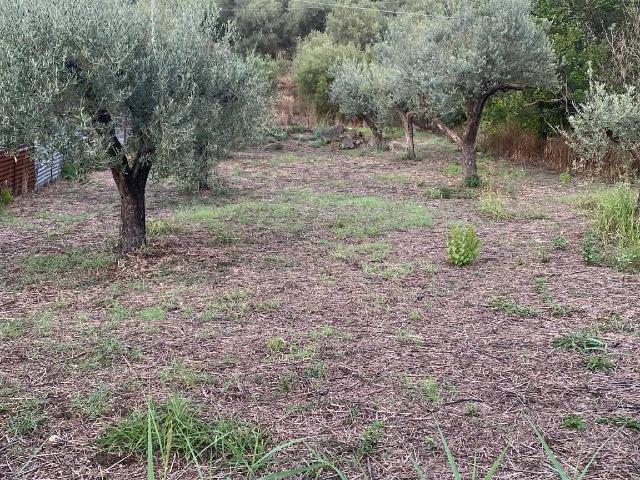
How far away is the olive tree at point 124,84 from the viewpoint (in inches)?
209

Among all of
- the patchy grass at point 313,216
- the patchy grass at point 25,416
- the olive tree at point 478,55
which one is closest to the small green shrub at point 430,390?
the patchy grass at point 25,416

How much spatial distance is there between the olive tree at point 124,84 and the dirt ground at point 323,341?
1208 mm

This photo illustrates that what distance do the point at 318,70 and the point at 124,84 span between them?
18.0 meters

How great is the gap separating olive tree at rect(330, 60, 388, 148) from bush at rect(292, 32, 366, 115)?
3.54m

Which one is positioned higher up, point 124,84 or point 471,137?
point 124,84

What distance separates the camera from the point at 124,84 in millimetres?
5711

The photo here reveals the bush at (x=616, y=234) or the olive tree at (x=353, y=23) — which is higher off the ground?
the olive tree at (x=353, y=23)

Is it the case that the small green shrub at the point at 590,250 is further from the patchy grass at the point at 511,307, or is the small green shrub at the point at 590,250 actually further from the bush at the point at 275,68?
the bush at the point at 275,68

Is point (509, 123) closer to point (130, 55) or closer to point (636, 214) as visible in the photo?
point (636, 214)

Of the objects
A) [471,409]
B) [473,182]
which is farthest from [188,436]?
[473,182]

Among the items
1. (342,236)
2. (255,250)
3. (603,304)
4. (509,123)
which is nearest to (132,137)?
(255,250)

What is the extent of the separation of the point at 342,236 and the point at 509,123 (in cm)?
1047

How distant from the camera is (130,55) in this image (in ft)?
18.4

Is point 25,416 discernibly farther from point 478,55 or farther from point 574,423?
point 478,55
